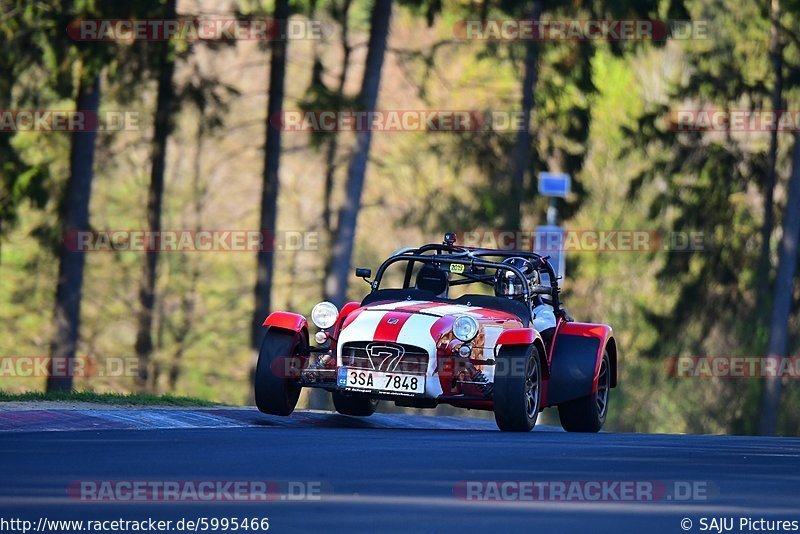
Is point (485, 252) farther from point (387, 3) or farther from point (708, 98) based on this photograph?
point (708, 98)

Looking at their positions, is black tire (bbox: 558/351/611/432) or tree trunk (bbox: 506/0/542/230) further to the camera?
tree trunk (bbox: 506/0/542/230)

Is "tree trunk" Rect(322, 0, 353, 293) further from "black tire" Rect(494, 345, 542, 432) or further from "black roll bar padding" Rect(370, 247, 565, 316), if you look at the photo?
"black tire" Rect(494, 345, 542, 432)

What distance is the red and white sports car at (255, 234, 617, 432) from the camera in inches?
657

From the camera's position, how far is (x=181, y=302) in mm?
50500

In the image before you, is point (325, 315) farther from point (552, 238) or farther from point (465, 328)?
point (552, 238)

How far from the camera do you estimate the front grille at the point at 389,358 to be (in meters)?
16.7

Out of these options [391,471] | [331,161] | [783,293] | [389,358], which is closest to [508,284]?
[389,358]

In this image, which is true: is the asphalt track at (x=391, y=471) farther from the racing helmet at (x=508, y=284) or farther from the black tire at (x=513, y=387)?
the racing helmet at (x=508, y=284)

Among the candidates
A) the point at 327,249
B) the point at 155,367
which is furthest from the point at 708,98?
the point at 155,367

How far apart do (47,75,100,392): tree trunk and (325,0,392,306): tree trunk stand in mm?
4817

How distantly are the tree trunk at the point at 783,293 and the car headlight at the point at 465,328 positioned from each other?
67.8 ft

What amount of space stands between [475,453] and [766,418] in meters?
23.9

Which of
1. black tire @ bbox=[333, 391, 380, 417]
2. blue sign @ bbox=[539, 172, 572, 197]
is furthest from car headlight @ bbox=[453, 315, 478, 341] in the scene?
blue sign @ bbox=[539, 172, 572, 197]

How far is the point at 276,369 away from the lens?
57.1 feet
